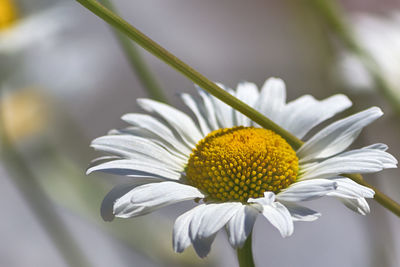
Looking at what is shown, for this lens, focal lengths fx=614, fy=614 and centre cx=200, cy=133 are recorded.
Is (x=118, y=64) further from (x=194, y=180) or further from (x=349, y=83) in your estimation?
(x=194, y=180)

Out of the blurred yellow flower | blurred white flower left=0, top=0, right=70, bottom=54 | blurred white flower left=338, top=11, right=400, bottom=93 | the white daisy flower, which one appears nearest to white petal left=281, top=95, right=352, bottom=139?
the white daisy flower

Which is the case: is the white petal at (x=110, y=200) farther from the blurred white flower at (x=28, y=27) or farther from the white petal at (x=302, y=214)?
the blurred white flower at (x=28, y=27)

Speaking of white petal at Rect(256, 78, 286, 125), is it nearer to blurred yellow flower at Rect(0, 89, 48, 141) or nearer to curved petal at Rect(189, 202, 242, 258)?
curved petal at Rect(189, 202, 242, 258)

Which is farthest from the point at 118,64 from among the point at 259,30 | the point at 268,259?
the point at 268,259

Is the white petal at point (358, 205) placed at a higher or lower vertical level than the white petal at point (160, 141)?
lower

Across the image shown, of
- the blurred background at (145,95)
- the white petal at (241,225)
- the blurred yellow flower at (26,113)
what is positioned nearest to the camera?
the white petal at (241,225)

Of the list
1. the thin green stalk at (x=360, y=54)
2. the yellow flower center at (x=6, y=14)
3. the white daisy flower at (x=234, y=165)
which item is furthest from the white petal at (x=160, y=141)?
the yellow flower center at (x=6, y=14)

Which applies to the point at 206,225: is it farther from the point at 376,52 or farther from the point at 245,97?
the point at 376,52
